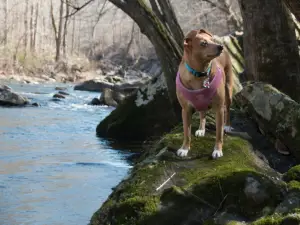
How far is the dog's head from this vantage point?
518 centimetres

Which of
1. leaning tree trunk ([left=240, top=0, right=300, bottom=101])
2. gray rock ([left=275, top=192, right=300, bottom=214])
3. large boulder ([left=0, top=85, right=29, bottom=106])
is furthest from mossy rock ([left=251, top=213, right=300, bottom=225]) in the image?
large boulder ([left=0, top=85, right=29, bottom=106])

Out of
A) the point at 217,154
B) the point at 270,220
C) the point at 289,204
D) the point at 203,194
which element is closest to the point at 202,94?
the point at 217,154

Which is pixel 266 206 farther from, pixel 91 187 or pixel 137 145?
pixel 137 145

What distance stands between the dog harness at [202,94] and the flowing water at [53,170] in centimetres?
170

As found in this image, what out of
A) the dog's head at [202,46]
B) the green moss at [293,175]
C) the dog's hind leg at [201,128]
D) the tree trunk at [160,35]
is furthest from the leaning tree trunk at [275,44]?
the green moss at [293,175]

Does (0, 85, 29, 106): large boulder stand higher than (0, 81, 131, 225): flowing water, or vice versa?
(0, 81, 131, 225): flowing water

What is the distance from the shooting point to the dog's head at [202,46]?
17.0 feet

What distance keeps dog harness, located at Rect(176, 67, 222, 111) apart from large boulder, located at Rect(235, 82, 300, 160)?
1.37 m

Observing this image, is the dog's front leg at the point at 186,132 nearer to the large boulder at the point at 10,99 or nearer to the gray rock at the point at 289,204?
the gray rock at the point at 289,204

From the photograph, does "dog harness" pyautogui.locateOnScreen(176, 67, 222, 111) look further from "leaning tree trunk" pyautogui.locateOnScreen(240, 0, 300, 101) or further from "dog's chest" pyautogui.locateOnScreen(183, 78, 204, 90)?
"leaning tree trunk" pyautogui.locateOnScreen(240, 0, 300, 101)

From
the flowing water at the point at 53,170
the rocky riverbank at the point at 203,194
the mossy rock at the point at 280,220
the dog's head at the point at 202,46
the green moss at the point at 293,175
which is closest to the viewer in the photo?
the mossy rock at the point at 280,220

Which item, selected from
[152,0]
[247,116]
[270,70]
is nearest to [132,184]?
[247,116]

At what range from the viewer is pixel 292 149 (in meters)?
6.53

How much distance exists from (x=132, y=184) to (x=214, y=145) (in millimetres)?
1406
